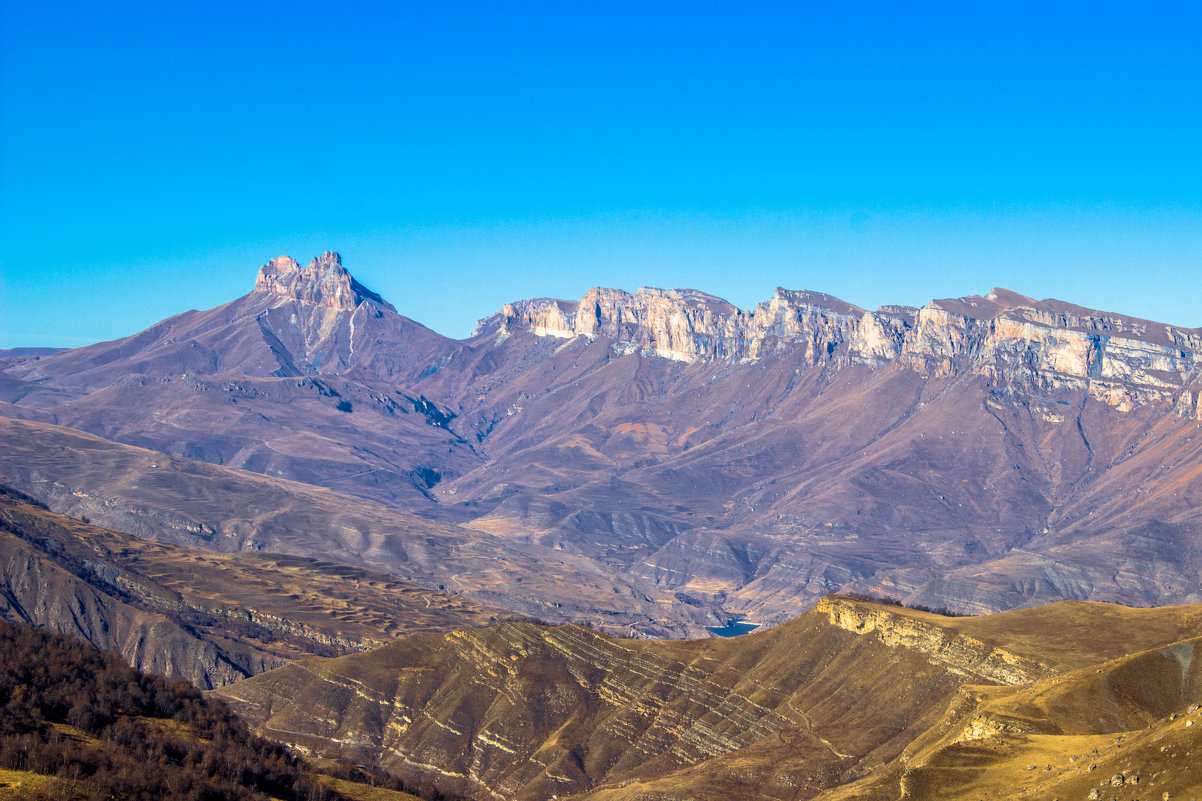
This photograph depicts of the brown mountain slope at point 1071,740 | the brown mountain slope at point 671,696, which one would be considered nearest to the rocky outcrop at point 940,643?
the brown mountain slope at point 671,696

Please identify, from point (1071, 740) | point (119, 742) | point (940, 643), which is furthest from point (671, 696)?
point (119, 742)

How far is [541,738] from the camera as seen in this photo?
15425 cm

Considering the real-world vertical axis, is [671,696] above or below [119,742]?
below

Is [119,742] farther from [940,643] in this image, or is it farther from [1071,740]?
[940,643]

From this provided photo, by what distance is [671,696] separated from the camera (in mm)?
158000

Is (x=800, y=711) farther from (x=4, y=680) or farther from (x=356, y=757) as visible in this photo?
(x=4, y=680)

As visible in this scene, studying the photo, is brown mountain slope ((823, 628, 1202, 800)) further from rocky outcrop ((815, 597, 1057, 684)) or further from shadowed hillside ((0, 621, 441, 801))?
shadowed hillside ((0, 621, 441, 801))

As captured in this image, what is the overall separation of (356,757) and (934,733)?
2958 inches

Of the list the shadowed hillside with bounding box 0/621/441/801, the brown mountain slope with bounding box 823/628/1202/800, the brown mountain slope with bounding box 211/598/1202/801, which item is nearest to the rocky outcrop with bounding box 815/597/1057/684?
the brown mountain slope with bounding box 211/598/1202/801

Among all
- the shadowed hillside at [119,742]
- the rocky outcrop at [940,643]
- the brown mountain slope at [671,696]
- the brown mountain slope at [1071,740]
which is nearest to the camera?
the brown mountain slope at [1071,740]

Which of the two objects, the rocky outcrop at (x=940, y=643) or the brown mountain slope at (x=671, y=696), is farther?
the rocky outcrop at (x=940, y=643)

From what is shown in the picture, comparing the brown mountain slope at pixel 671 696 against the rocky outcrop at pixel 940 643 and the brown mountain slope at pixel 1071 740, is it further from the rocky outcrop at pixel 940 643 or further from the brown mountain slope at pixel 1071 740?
the brown mountain slope at pixel 1071 740

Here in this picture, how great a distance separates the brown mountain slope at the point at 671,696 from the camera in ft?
446

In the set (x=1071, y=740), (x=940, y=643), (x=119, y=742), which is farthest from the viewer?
(x=940, y=643)
